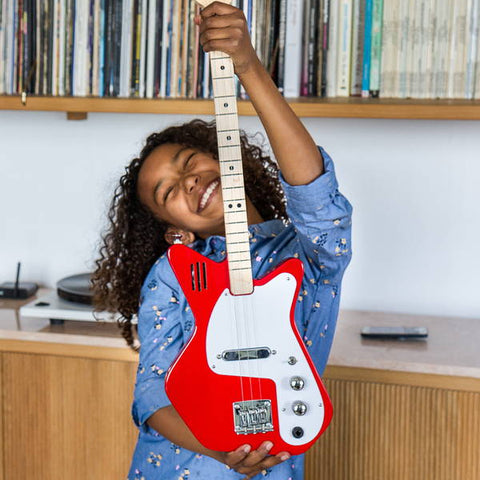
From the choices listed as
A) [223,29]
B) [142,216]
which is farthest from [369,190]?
[223,29]

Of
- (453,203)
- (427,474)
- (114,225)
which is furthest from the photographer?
(453,203)

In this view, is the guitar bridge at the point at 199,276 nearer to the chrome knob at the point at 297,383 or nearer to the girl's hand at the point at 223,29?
the chrome knob at the point at 297,383

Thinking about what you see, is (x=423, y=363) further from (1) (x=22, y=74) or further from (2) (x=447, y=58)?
(1) (x=22, y=74)

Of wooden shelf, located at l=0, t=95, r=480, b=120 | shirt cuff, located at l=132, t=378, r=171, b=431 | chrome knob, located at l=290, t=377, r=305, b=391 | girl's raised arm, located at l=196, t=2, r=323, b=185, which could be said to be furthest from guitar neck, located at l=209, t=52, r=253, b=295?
wooden shelf, located at l=0, t=95, r=480, b=120

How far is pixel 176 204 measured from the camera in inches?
51.5

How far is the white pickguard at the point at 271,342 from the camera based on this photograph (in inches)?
41.9

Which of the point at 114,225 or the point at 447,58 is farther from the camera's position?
the point at 447,58

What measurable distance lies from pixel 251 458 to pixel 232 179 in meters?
0.36

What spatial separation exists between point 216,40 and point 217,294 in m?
0.32

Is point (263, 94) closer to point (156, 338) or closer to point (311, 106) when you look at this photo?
point (156, 338)

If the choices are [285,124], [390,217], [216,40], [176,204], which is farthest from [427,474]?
[216,40]

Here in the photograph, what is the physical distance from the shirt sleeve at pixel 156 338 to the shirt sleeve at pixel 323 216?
0.23 m

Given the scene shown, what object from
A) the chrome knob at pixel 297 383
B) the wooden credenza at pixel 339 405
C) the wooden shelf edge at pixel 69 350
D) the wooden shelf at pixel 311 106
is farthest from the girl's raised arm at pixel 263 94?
the wooden shelf edge at pixel 69 350

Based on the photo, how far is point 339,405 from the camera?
5.35 ft
